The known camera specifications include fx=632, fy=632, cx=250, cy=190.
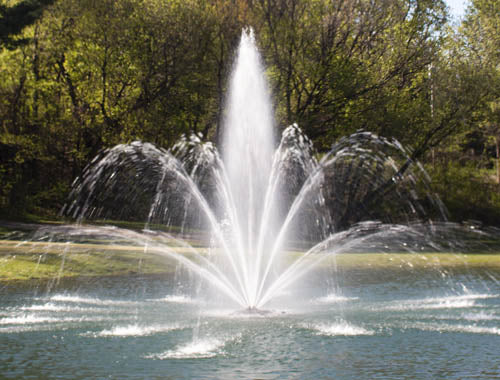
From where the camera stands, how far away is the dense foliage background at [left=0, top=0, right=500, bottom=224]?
3831cm

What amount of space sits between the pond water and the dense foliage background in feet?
74.2

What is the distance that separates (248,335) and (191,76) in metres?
29.0

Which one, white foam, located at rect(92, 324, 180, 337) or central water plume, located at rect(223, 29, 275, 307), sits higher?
central water plume, located at rect(223, 29, 275, 307)

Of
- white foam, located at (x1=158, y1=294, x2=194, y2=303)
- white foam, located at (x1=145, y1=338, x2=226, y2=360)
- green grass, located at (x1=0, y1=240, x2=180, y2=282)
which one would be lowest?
white foam, located at (x1=145, y1=338, x2=226, y2=360)

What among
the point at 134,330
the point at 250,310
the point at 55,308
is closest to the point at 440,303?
the point at 250,310

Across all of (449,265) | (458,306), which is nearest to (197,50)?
(449,265)

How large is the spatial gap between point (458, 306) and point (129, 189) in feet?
98.0

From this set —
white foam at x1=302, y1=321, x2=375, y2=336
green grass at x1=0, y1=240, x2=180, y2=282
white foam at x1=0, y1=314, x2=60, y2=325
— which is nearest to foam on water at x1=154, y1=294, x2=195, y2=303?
white foam at x1=0, y1=314, x2=60, y2=325

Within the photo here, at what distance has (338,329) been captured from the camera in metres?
12.5

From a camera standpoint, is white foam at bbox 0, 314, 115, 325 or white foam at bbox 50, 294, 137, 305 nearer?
white foam at bbox 0, 314, 115, 325

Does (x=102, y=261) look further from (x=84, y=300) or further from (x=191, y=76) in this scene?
(x=191, y=76)

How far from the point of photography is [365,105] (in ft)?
134

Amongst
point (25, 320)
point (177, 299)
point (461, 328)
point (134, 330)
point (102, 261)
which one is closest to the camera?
point (134, 330)

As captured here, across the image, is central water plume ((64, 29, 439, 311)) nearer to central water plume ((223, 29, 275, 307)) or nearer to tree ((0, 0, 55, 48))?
central water plume ((223, 29, 275, 307))
